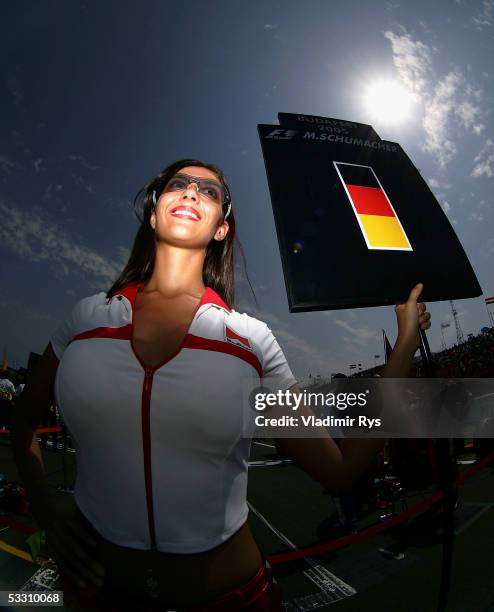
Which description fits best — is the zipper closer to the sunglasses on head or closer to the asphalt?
the sunglasses on head

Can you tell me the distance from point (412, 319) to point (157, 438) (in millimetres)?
860

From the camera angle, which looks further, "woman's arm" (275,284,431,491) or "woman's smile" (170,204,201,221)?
A: "woman's smile" (170,204,201,221)

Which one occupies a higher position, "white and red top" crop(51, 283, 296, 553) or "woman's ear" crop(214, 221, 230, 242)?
"woman's ear" crop(214, 221, 230, 242)

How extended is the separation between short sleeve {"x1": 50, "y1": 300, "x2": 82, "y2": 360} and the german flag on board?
111 centimetres

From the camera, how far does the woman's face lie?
109 cm

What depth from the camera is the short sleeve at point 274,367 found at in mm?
939

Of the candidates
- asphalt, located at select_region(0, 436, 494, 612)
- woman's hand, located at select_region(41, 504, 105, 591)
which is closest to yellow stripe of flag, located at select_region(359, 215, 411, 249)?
woman's hand, located at select_region(41, 504, 105, 591)

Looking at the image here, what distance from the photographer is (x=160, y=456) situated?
73 cm

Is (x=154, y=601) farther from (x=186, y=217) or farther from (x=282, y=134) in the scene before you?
(x=282, y=134)

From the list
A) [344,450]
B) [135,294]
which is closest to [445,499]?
[344,450]

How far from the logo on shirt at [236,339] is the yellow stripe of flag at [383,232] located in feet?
2.27

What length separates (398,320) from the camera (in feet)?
3.36

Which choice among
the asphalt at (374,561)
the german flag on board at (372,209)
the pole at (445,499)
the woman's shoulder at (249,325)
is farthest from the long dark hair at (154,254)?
the asphalt at (374,561)

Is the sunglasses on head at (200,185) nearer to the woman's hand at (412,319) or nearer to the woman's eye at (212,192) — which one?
the woman's eye at (212,192)
